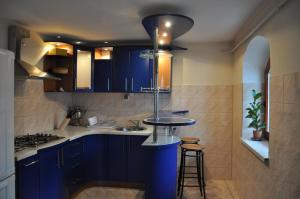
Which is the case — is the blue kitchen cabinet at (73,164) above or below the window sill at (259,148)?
below

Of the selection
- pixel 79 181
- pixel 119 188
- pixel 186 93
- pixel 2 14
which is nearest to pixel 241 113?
pixel 186 93

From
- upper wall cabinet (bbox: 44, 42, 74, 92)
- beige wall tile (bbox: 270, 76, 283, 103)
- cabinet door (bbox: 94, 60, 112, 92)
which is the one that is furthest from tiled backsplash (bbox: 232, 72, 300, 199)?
upper wall cabinet (bbox: 44, 42, 74, 92)

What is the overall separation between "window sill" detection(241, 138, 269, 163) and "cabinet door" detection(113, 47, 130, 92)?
6.34 ft

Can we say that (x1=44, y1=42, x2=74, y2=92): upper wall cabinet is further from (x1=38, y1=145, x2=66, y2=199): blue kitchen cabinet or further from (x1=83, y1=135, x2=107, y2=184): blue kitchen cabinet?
(x1=38, y1=145, x2=66, y2=199): blue kitchen cabinet

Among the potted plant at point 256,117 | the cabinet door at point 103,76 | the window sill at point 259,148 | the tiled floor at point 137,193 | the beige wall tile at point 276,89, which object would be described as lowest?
the tiled floor at point 137,193

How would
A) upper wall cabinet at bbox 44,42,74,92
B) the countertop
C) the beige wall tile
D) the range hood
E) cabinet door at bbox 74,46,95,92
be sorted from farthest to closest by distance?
cabinet door at bbox 74,46,95,92
upper wall cabinet at bbox 44,42,74,92
the range hood
the countertop
the beige wall tile

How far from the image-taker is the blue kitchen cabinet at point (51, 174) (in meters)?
2.48

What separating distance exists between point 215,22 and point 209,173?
2403mm

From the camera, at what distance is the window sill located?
2136mm

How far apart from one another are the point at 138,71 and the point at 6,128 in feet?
7.20

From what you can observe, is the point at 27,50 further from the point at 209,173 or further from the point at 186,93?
the point at 209,173

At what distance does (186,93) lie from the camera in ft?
12.7

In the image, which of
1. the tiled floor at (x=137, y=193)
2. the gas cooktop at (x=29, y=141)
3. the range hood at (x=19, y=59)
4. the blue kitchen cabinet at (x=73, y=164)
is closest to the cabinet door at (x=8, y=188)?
the gas cooktop at (x=29, y=141)

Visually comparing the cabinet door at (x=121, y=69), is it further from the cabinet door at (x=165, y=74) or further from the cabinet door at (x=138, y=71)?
the cabinet door at (x=165, y=74)
